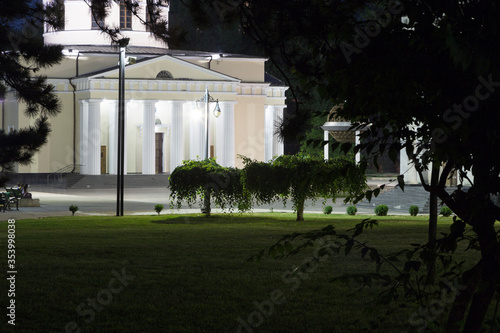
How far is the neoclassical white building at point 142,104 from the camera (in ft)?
163

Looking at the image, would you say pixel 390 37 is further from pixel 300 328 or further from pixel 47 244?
pixel 47 244

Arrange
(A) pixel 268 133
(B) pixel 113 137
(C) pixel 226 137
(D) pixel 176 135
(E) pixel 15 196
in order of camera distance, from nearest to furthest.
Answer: (E) pixel 15 196 → (B) pixel 113 137 → (D) pixel 176 135 → (C) pixel 226 137 → (A) pixel 268 133

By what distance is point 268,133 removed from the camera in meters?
57.4

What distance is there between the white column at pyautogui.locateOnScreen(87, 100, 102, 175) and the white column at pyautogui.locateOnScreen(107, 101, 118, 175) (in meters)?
1.25

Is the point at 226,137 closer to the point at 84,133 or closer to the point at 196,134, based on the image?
the point at 196,134

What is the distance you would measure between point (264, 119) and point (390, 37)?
5391cm

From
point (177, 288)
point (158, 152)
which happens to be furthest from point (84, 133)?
point (177, 288)

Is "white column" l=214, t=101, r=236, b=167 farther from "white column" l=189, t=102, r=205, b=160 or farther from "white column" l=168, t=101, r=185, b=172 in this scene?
"white column" l=168, t=101, r=185, b=172

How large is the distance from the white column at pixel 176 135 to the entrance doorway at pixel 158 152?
3.79 m

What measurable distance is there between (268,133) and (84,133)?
13864 mm

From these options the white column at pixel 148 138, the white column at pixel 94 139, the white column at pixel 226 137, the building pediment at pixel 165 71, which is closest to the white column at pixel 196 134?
the white column at pixel 226 137

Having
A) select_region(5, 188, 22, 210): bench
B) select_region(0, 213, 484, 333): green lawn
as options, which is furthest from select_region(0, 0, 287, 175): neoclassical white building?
select_region(0, 213, 484, 333): green lawn

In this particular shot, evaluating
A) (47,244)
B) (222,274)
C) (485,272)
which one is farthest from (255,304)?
(47,244)

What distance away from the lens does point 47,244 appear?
13508 mm
